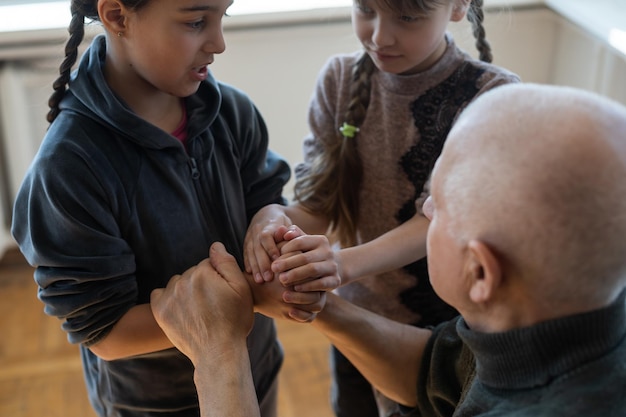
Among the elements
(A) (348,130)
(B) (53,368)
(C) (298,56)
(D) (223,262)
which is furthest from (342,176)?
(B) (53,368)

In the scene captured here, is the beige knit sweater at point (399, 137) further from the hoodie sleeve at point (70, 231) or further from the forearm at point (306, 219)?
the hoodie sleeve at point (70, 231)

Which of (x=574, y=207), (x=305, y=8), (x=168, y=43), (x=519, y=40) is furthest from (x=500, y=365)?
(x=519, y=40)

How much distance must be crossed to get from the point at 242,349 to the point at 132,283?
214mm

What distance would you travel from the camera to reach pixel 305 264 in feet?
4.16

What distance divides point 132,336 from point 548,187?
0.74 meters

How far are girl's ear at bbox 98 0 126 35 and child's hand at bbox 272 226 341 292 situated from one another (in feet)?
1.44

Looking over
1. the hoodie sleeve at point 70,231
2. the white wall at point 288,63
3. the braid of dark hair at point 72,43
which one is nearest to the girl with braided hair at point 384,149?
the hoodie sleeve at point 70,231

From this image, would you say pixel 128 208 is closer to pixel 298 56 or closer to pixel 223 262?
pixel 223 262

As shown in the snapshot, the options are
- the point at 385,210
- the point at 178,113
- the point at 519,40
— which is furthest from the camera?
the point at 519,40

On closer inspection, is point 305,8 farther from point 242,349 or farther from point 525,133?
point 525,133

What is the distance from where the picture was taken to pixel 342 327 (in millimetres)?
1324

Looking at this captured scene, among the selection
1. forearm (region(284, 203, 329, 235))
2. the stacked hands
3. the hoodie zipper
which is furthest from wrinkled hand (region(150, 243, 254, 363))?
forearm (region(284, 203, 329, 235))

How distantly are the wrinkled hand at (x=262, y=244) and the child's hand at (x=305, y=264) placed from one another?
0.01 metres

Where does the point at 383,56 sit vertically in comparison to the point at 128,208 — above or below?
above
